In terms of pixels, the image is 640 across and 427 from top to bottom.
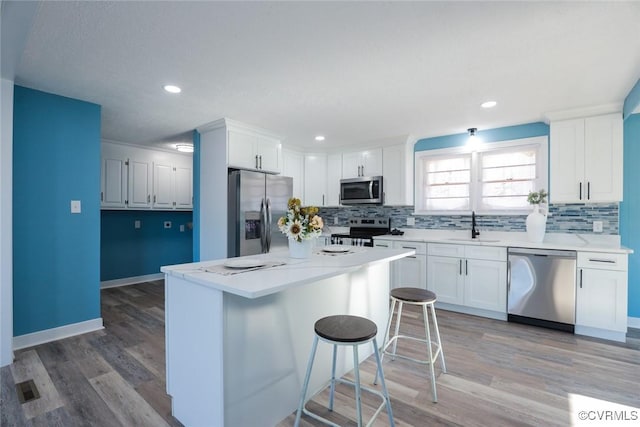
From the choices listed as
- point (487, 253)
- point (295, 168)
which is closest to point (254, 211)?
point (295, 168)

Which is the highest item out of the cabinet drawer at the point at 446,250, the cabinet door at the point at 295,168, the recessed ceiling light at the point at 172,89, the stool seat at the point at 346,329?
the recessed ceiling light at the point at 172,89

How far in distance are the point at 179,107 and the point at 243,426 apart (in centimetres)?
290

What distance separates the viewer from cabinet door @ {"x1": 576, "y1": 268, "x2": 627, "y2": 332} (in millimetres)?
2779

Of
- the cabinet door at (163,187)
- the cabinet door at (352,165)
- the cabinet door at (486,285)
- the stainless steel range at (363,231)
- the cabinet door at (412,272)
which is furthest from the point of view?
the cabinet door at (163,187)

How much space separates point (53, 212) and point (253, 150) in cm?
212

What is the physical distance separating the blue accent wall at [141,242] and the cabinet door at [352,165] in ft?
10.2

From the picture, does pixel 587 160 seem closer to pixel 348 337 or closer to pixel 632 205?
pixel 632 205

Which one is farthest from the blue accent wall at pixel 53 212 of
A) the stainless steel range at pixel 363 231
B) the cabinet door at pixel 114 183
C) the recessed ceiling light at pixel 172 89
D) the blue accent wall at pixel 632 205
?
the blue accent wall at pixel 632 205

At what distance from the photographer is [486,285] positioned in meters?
3.44

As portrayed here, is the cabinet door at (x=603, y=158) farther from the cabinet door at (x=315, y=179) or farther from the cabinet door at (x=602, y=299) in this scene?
the cabinet door at (x=315, y=179)

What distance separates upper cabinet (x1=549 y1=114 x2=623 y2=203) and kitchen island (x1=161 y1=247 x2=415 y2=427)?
272 cm

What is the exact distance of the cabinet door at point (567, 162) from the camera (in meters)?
3.19

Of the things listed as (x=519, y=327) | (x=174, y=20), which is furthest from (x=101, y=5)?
(x=519, y=327)

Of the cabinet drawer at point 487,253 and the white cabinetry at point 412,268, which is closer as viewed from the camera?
the cabinet drawer at point 487,253
